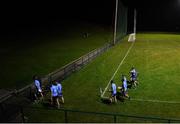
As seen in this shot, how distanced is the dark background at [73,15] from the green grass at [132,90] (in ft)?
107

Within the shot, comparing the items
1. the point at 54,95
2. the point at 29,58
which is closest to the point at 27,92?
the point at 54,95

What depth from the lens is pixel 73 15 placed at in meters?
80.7

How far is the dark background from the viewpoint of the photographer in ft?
221

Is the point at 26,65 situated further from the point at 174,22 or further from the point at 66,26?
the point at 174,22

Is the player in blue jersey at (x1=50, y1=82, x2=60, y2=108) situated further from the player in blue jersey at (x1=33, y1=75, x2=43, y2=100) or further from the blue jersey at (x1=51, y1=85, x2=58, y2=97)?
the player in blue jersey at (x1=33, y1=75, x2=43, y2=100)

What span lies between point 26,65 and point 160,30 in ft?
187

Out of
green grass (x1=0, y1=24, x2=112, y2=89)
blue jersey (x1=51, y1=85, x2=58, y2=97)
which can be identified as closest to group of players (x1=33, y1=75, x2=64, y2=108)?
blue jersey (x1=51, y1=85, x2=58, y2=97)

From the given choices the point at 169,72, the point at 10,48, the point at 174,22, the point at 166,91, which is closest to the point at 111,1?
the point at 174,22

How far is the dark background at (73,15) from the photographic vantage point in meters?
67.5

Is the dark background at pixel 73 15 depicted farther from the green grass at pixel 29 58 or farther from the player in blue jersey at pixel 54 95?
the player in blue jersey at pixel 54 95

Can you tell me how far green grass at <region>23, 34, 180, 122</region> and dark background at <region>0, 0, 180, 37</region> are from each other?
32708 millimetres

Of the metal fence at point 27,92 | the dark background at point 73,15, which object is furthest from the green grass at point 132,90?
the dark background at point 73,15

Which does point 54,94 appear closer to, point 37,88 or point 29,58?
point 37,88

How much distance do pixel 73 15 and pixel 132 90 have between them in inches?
2353
